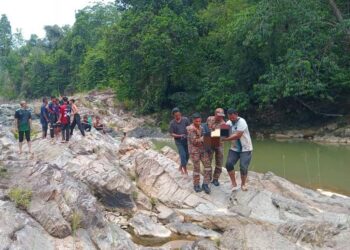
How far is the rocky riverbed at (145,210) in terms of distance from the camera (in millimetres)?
6781

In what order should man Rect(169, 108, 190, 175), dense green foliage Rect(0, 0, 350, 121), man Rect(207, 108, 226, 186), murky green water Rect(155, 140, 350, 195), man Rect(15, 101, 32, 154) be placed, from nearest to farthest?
man Rect(207, 108, 226, 186) < man Rect(169, 108, 190, 175) < man Rect(15, 101, 32, 154) < murky green water Rect(155, 140, 350, 195) < dense green foliage Rect(0, 0, 350, 121)

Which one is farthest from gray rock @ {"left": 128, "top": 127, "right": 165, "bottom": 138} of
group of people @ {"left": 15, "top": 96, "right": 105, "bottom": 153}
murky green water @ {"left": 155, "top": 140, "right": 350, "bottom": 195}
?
group of people @ {"left": 15, "top": 96, "right": 105, "bottom": 153}

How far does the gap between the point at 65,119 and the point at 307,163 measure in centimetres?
940

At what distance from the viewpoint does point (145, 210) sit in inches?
355

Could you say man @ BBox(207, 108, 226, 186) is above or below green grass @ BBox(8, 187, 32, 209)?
above

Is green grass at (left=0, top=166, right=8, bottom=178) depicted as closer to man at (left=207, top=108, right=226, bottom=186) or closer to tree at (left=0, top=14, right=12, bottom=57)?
man at (left=207, top=108, right=226, bottom=186)

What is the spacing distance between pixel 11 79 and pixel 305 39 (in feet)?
193

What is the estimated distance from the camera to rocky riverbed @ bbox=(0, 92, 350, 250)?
6.78 meters

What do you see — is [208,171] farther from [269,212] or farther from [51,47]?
[51,47]

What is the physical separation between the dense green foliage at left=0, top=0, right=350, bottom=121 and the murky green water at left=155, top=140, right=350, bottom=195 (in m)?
3.57

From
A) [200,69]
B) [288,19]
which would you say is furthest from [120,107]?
[288,19]

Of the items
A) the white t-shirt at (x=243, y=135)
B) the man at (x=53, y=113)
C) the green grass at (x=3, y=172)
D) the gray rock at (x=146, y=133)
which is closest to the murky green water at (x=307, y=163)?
the gray rock at (x=146, y=133)

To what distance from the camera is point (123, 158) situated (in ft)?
39.9

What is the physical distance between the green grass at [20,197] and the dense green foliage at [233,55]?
60.0 feet
